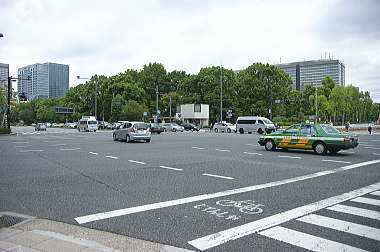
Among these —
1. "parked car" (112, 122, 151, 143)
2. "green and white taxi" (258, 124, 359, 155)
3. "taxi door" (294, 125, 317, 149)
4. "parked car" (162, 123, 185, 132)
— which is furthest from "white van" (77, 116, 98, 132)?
"taxi door" (294, 125, 317, 149)

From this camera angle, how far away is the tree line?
67.1m

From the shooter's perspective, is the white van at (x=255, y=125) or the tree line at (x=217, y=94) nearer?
the white van at (x=255, y=125)

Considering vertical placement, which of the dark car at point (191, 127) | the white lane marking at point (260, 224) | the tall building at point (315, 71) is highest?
the tall building at point (315, 71)

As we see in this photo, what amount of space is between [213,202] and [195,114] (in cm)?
5875

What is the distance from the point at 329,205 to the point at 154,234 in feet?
11.7

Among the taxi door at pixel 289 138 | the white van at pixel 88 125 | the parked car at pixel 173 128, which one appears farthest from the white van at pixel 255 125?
the white van at pixel 88 125

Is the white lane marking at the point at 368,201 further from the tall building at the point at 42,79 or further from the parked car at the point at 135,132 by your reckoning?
the tall building at the point at 42,79

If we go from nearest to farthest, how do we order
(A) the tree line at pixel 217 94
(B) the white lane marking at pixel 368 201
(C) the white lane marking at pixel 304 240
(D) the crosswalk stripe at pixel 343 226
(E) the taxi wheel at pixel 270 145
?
1. (C) the white lane marking at pixel 304 240
2. (D) the crosswalk stripe at pixel 343 226
3. (B) the white lane marking at pixel 368 201
4. (E) the taxi wheel at pixel 270 145
5. (A) the tree line at pixel 217 94

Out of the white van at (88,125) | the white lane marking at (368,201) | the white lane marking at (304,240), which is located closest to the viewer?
the white lane marking at (304,240)

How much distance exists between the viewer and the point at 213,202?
6.38 metres

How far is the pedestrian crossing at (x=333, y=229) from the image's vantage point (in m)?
4.20

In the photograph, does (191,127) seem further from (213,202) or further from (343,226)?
(343,226)

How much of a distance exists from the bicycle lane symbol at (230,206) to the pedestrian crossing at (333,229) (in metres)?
0.79

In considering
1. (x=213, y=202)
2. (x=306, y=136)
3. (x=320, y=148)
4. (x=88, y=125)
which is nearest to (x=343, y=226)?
(x=213, y=202)
